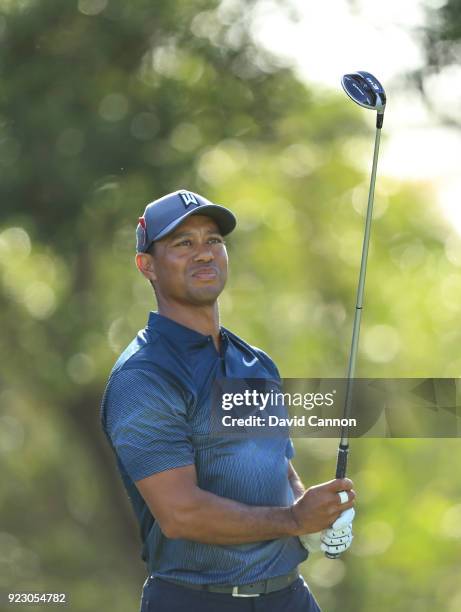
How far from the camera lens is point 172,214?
2.79 meters

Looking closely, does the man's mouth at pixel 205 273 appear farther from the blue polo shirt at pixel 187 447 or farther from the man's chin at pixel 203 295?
the blue polo shirt at pixel 187 447

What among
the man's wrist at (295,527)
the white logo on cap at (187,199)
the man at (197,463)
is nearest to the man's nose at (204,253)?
the man at (197,463)

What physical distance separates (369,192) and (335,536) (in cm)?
83

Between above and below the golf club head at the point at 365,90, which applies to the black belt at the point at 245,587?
below

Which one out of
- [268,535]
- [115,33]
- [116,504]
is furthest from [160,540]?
[116,504]

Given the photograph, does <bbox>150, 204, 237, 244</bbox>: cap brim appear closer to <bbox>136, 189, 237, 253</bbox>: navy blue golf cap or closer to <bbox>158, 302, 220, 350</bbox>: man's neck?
<bbox>136, 189, 237, 253</bbox>: navy blue golf cap

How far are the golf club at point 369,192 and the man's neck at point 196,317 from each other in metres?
0.34

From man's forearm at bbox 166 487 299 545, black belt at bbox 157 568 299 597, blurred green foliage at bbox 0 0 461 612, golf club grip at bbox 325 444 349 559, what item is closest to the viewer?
man's forearm at bbox 166 487 299 545

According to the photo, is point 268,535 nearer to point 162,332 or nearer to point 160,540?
point 160,540

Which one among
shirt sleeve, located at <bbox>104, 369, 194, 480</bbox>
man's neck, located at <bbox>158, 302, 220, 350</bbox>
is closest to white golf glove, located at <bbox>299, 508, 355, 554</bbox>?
shirt sleeve, located at <bbox>104, 369, 194, 480</bbox>

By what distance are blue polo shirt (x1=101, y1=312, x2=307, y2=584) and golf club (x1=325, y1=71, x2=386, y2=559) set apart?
0.16 metres

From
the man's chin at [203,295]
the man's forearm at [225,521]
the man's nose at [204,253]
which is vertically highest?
the man's nose at [204,253]

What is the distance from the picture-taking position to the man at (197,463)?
2494mm

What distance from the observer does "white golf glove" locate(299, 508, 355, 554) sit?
8.57 ft
